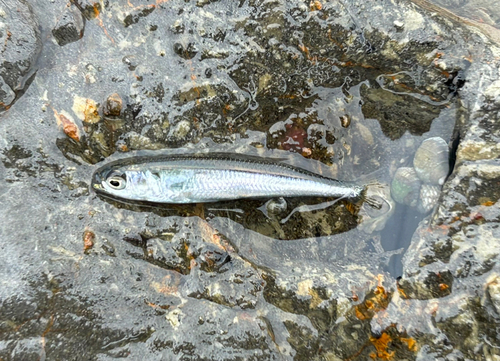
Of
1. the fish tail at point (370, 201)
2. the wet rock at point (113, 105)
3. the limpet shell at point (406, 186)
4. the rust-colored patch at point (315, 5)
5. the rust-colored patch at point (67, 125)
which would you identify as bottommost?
the fish tail at point (370, 201)

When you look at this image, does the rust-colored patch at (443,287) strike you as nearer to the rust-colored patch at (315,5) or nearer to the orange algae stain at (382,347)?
the orange algae stain at (382,347)

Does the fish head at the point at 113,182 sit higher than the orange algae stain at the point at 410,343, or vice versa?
the fish head at the point at 113,182

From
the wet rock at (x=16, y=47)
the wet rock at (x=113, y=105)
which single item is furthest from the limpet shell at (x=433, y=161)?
the wet rock at (x=16, y=47)

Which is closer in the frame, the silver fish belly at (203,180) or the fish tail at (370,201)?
the silver fish belly at (203,180)

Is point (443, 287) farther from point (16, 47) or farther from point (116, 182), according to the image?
point (16, 47)

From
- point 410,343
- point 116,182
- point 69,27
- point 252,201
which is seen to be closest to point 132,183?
point 116,182

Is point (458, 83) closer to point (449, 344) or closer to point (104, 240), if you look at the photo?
point (449, 344)

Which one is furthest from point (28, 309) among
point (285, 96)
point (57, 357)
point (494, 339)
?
point (494, 339)
